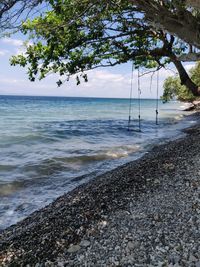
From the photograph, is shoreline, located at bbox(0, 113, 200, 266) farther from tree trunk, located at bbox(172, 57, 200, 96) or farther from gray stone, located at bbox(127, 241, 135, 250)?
tree trunk, located at bbox(172, 57, 200, 96)

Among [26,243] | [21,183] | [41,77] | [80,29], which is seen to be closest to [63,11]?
[80,29]

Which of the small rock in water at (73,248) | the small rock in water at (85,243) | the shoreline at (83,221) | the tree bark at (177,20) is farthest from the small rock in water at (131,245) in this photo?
the tree bark at (177,20)

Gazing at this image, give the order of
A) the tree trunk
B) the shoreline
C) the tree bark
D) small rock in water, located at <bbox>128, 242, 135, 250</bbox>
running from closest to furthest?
small rock in water, located at <bbox>128, 242, 135, 250</bbox>, the shoreline, the tree bark, the tree trunk

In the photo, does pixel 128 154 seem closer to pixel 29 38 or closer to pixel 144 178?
pixel 29 38

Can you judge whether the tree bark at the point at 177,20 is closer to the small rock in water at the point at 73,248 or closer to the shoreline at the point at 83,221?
the shoreline at the point at 83,221

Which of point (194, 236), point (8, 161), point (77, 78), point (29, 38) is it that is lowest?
point (8, 161)

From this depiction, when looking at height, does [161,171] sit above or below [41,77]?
below

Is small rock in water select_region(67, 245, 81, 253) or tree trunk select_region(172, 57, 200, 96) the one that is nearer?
small rock in water select_region(67, 245, 81, 253)

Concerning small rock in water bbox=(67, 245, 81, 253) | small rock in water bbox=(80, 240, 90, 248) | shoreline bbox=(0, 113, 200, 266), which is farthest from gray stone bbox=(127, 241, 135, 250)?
small rock in water bbox=(67, 245, 81, 253)

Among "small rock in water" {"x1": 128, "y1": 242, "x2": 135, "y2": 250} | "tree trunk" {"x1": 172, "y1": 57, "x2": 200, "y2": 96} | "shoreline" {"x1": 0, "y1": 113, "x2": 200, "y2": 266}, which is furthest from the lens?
"tree trunk" {"x1": 172, "y1": 57, "x2": 200, "y2": 96}

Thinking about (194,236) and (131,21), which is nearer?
(194,236)

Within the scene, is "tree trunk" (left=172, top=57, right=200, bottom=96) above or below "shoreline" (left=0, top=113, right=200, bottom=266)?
above

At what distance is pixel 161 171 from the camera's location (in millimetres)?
8070

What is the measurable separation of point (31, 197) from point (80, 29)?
5798mm
